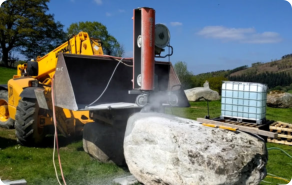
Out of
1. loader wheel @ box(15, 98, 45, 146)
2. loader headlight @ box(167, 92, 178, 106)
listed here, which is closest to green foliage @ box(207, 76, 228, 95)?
loader wheel @ box(15, 98, 45, 146)

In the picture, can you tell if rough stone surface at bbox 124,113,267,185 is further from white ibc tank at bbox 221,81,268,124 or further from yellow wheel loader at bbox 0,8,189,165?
white ibc tank at bbox 221,81,268,124

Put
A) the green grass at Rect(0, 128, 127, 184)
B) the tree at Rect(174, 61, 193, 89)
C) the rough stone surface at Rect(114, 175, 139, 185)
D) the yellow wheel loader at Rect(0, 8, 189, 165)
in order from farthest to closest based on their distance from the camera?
the tree at Rect(174, 61, 193, 89)
the green grass at Rect(0, 128, 127, 184)
the rough stone surface at Rect(114, 175, 139, 185)
the yellow wheel loader at Rect(0, 8, 189, 165)

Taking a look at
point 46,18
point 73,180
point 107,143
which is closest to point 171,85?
point 107,143

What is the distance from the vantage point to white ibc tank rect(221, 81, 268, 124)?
298 inches

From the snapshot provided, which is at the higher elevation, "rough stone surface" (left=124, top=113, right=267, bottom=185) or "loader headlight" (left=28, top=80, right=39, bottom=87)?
"loader headlight" (left=28, top=80, right=39, bottom=87)

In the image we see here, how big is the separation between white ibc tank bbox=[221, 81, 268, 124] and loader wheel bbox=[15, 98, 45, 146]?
4403mm

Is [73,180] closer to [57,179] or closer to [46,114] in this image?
[57,179]

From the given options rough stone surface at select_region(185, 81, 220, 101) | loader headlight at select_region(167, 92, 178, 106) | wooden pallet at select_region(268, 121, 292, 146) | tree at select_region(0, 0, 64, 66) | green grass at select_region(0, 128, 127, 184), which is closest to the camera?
green grass at select_region(0, 128, 127, 184)

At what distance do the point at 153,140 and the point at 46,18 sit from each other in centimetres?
3396

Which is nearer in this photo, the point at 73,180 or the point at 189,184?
the point at 189,184

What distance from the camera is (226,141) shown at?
3516mm

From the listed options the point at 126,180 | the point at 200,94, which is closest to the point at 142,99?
the point at 126,180

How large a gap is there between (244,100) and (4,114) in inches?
279

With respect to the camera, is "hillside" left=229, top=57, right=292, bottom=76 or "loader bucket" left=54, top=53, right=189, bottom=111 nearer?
"loader bucket" left=54, top=53, right=189, bottom=111
